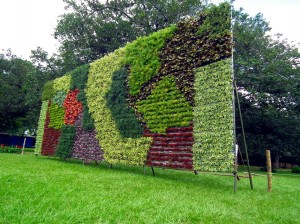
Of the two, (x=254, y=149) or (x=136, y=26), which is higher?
(x=136, y=26)

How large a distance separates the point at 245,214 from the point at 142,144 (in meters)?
4.73

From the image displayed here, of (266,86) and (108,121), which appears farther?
(266,86)

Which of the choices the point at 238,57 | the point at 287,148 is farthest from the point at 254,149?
the point at 238,57

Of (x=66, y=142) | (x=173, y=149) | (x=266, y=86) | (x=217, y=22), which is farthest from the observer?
(x=266, y=86)

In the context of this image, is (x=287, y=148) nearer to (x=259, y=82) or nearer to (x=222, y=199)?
(x=259, y=82)

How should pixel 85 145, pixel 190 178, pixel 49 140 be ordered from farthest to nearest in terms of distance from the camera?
pixel 49 140
pixel 85 145
pixel 190 178

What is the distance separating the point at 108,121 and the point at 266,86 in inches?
449

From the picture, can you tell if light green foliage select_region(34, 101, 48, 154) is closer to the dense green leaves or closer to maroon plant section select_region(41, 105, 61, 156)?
maroon plant section select_region(41, 105, 61, 156)

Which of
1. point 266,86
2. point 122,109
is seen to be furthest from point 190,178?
point 266,86

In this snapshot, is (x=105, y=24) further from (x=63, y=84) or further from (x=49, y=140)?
(x=49, y=140)

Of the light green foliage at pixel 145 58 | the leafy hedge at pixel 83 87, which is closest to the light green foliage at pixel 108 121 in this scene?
the leafy hedge at pixel 83 87

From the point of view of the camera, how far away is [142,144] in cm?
827

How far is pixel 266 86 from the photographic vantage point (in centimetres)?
1661

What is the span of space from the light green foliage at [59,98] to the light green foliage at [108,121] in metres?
2.26
